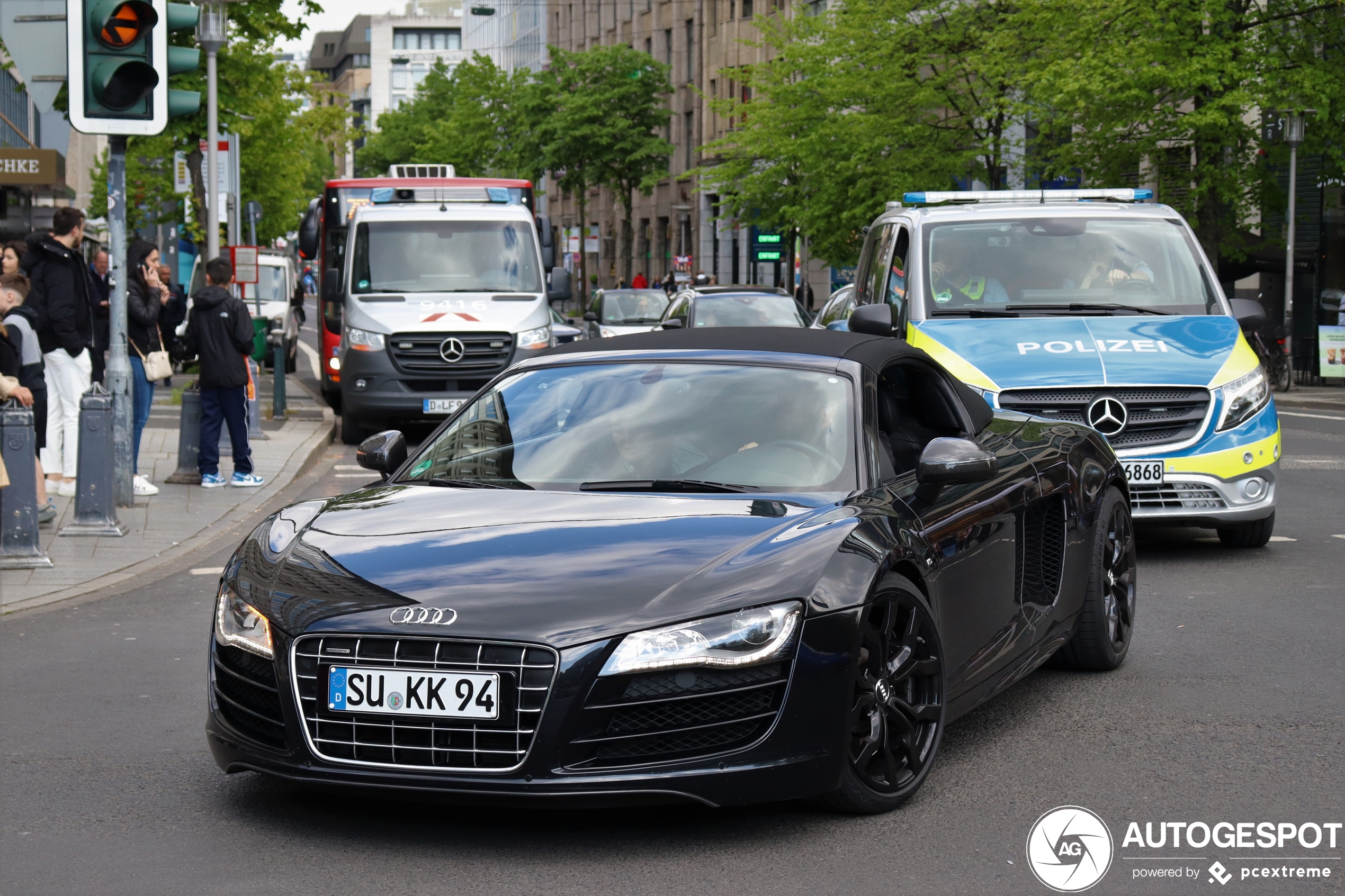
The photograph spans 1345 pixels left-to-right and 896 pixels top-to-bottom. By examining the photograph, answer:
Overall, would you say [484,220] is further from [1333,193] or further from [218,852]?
[1333,193]

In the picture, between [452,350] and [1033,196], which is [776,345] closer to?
[1033,196]

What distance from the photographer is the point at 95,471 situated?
37.6 feet

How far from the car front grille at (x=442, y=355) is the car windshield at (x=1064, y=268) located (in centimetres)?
838

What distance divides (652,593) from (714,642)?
0.22 m

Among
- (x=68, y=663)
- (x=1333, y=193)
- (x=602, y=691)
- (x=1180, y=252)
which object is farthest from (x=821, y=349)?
(x=1333, y=193)

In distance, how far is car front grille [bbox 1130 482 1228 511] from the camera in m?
9.92

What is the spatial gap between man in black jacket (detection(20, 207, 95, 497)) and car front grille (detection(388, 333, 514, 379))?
18.7 ft

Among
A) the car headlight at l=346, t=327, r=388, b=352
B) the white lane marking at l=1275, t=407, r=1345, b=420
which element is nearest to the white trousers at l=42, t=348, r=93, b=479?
the car headlight at l=346, t=327, r=388, b=352

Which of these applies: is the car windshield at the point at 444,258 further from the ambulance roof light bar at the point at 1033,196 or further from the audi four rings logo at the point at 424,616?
the audi four rings logo at the point at 424,616

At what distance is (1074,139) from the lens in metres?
32.2

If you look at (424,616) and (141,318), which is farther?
(141,318)

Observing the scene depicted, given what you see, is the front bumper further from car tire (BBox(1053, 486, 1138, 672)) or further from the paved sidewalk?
the paved sidewalk

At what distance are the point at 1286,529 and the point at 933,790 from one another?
7.19 meters
